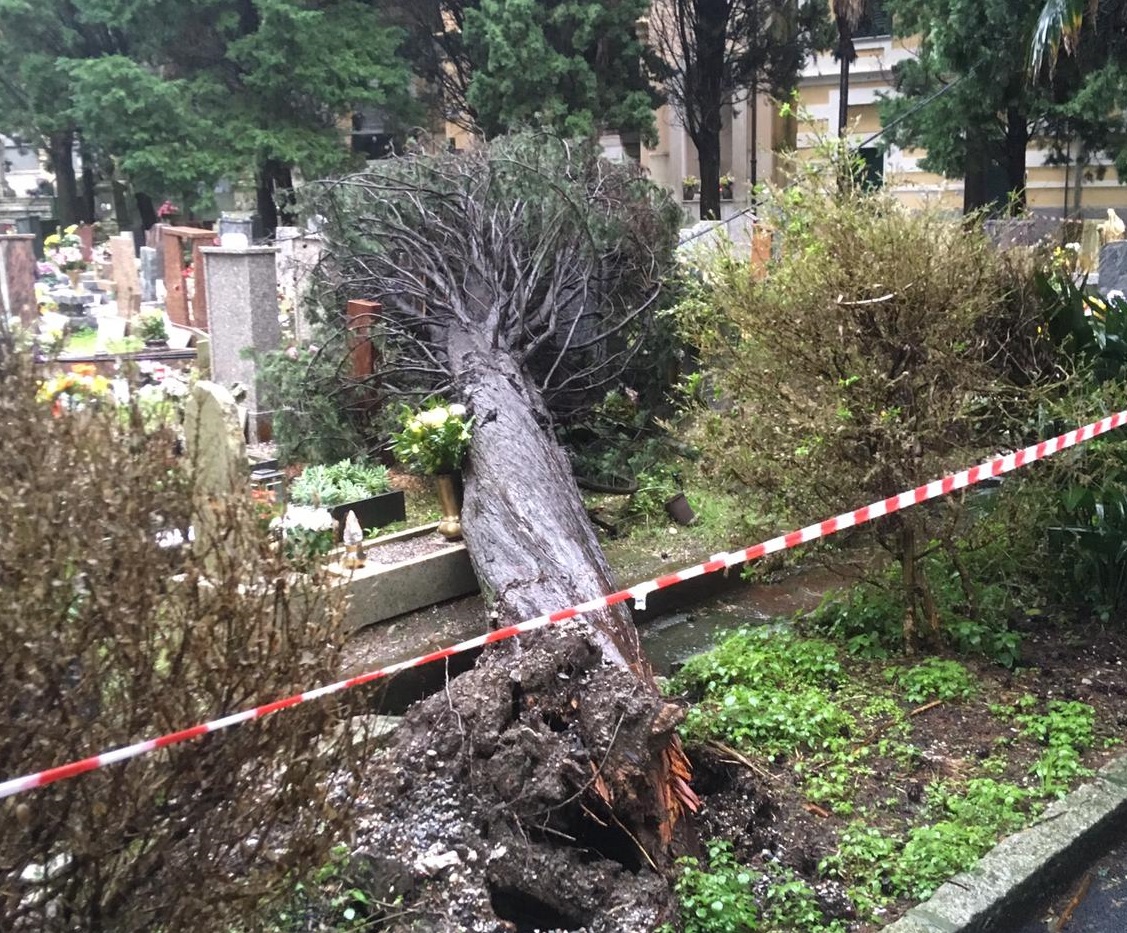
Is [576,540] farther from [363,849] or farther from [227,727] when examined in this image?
[227,727]

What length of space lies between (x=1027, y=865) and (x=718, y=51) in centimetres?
2149

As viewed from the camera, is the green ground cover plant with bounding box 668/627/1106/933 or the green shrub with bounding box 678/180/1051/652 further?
the green shrub with bounding box 678/180/1051/652

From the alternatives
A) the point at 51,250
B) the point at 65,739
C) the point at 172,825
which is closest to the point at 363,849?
the point at 172,825

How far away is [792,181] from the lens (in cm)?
519

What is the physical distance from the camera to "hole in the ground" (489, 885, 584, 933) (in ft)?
10.1

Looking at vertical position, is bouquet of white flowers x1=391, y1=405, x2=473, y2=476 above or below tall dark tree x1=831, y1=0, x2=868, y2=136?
below

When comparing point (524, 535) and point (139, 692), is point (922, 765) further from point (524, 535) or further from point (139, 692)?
point (139, 692)

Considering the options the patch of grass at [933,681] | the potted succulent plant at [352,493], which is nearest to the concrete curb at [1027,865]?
the patch of grass at [933,681]

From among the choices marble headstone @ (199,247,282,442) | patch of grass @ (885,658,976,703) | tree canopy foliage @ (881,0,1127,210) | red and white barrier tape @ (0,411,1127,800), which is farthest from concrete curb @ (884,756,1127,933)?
tree canopy foliage @ (881,0,1127,210)

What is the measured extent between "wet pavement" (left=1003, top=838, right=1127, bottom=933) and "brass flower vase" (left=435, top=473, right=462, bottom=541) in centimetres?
400

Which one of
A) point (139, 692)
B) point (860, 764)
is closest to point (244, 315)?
point (860, 764)

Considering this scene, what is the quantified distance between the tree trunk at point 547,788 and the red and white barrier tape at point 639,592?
17 centimetres

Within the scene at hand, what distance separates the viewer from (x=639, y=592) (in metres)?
3.86

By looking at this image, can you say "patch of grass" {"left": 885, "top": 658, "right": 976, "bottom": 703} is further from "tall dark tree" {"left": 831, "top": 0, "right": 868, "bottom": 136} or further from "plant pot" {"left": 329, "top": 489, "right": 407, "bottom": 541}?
"tall dark tree" {"left": 831, "top": 0, "right": 868, "bottom": 136}
